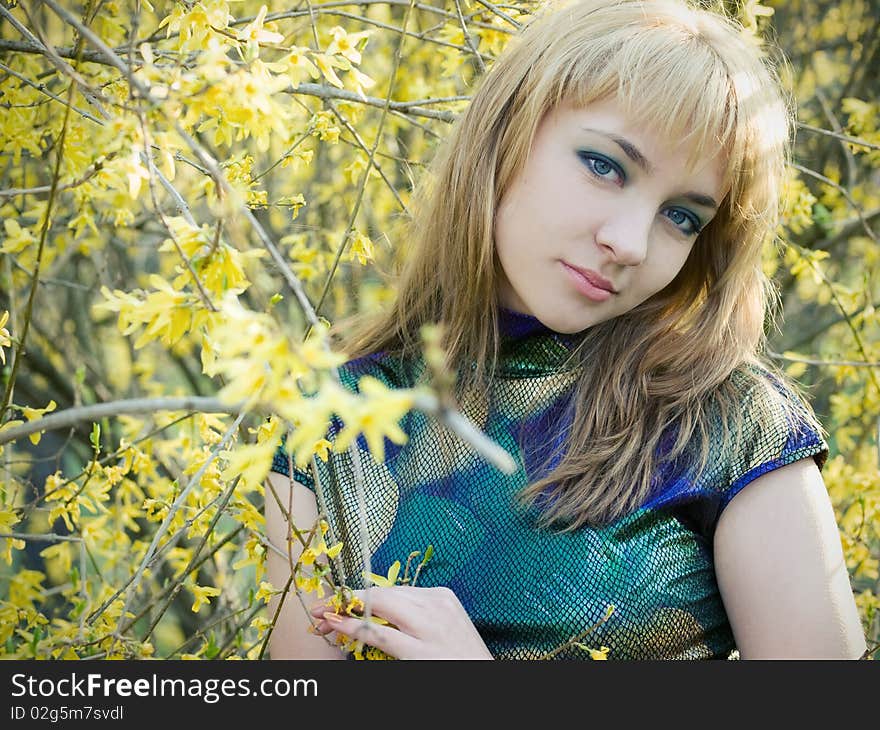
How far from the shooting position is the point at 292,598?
1586 mm

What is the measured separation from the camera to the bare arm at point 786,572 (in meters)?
1.44

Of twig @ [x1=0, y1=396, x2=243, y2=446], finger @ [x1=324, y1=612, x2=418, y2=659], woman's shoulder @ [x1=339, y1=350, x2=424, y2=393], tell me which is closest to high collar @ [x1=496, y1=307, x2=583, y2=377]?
woman's shoulder @ [x1=339, y1=350, x2=424, y2=393]

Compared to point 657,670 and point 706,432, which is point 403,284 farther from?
point 657,670

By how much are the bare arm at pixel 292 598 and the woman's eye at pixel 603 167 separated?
63 cm

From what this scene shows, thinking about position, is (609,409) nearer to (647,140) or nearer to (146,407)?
(647,140)

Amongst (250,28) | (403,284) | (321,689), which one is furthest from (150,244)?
(321,689)

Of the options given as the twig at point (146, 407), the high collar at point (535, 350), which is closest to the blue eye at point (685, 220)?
the high collar at point (535, 350)

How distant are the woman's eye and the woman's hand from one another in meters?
0.62

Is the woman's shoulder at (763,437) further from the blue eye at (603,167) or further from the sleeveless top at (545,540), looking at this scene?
the blue eye at (603,167)

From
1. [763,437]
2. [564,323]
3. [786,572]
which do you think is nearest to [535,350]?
[564,323]

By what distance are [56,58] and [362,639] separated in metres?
0.78

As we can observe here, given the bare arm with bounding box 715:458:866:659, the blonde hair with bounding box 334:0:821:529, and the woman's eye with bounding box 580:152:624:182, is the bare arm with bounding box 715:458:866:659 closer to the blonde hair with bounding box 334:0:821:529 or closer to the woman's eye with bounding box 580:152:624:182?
the blonde hair with bounding box 334:0:821:529

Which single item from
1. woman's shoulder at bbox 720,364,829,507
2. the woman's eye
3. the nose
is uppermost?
the woman's eye

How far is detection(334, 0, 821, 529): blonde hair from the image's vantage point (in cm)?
152
